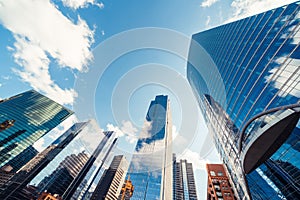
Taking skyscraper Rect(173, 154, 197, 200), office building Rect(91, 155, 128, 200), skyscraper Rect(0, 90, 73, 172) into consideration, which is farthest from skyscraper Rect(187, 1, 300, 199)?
office building Rect(91, 155, 128, 200)

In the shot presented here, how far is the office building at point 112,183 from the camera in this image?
93875mm

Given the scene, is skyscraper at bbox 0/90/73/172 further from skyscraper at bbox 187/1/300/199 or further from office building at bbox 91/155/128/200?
skyscraper at bbox 187/1/300/199

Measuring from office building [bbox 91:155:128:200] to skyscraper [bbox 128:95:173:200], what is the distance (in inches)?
525

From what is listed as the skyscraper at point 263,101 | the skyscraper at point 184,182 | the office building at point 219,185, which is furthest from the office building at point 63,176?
the skyscraper at point 263,101

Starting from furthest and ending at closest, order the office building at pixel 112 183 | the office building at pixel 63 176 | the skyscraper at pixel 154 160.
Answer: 1. the office building at pixel 112 183
2. the office building at pixel 63 176
3. the skyscraper at pixel 154 160

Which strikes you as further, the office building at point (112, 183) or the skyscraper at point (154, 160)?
the office building at point (112, 183)

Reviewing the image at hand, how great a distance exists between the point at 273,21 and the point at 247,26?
8198mm

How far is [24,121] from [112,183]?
63676 millimetres

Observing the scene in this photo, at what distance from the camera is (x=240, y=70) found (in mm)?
31812

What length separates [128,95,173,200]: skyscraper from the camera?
8381 centimetres

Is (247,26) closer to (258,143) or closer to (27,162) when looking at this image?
(258,143)

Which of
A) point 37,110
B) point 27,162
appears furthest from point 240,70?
point 27,162

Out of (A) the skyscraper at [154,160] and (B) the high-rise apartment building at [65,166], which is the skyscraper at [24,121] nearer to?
(B) the high-rise apartment building at [65,166]

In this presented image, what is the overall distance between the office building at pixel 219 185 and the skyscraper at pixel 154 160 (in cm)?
3754
